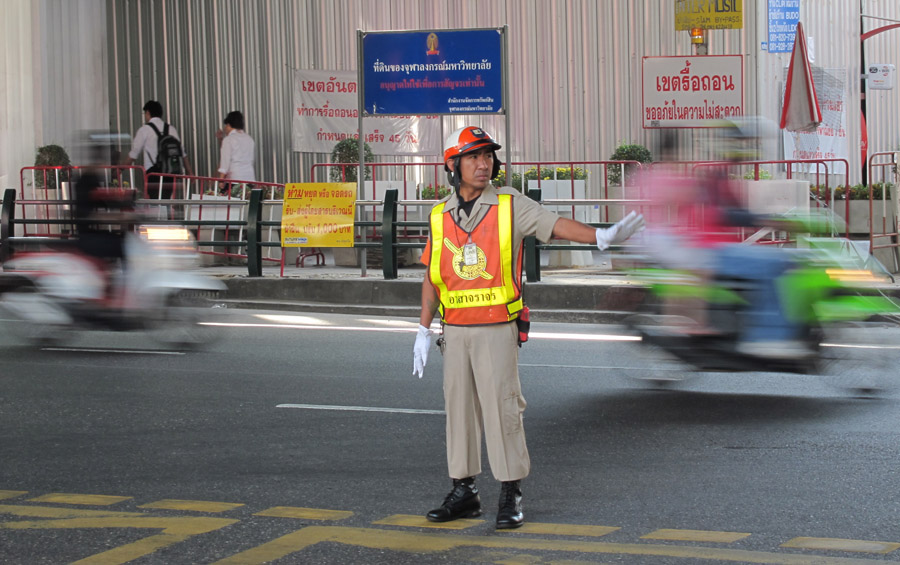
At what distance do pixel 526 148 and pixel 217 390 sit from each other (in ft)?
47.9

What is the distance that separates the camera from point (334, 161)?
22.3 metres

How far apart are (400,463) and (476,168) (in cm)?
192

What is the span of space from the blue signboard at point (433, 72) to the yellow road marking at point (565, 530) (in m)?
10.5

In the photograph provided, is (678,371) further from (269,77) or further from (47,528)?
(269,77)

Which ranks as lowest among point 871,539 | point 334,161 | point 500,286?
point 871,539

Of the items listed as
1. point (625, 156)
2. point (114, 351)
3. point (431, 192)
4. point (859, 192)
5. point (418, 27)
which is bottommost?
point (114, 351)

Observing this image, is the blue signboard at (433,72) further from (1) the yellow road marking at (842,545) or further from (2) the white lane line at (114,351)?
(1) the yellow road marking at (842,545)

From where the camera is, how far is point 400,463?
22.9 feet

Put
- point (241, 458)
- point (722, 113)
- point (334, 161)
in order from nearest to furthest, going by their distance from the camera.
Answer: point (241, 458) < point (722, 113) < point (334, 161)

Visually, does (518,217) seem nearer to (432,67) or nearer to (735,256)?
(735,256)

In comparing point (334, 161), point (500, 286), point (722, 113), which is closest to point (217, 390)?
point (500, 286)

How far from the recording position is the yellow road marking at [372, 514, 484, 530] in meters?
5.75

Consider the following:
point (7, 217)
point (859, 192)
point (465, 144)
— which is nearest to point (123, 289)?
point (465, 144)

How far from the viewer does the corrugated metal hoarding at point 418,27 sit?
900 inches
